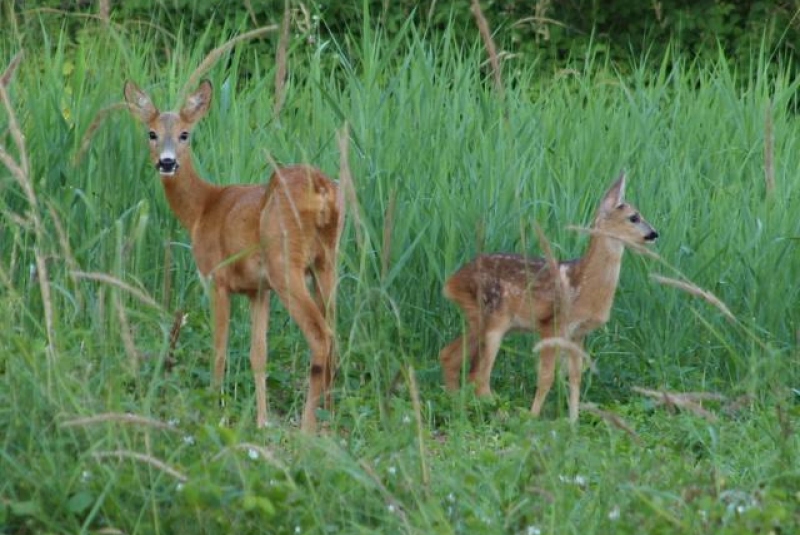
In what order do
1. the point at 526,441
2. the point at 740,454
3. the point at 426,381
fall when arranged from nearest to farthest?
the point at 526,441, the point at 740,454, the point at 426,381

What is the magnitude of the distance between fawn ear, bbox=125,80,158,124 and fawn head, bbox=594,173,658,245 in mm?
1882

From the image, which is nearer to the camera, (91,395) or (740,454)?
(91,395)

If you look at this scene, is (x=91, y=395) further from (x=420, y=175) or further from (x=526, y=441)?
(x=420, y=175)

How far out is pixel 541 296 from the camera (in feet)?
26.1

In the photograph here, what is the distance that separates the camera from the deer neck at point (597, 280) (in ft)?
25.7

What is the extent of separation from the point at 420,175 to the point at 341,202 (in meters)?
3.17

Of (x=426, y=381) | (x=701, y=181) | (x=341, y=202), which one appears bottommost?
(x=426, y=381)

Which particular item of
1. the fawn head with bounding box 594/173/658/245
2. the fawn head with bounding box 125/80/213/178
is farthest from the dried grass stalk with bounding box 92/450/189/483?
the fawn head with bounding box 594/173/658/245

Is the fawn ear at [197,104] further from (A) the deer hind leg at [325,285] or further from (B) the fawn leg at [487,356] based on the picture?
(B) the fawn leg at [487,356]

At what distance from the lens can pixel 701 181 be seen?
9430 mm

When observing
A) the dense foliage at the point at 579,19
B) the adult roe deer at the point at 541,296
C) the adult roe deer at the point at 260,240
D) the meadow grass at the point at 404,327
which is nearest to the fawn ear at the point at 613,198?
the adult roe deer at the point at 541,296

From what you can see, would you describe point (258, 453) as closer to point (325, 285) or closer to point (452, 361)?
point (325, 285)

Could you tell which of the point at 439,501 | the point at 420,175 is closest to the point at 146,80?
the point at 420,175

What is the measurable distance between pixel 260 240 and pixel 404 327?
3.32 ft
